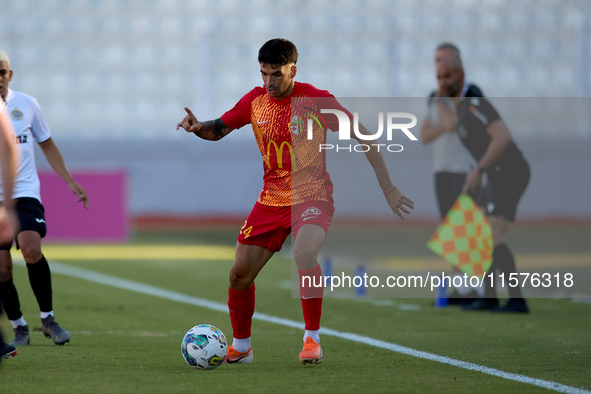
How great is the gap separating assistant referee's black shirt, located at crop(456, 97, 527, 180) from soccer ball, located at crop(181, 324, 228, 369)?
12.2 ft

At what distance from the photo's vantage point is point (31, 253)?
196 inches

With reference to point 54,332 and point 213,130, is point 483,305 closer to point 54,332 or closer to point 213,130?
point 213,130

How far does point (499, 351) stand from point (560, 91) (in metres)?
15.1

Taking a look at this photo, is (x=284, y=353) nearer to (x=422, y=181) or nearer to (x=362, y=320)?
(x=362, y=320)

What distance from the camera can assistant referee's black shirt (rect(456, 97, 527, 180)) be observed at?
23.3 ft

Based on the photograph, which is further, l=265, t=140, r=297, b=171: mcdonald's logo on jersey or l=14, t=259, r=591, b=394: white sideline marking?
l=265, t=140, r=297, b=171: mcdonald's logo on jersey

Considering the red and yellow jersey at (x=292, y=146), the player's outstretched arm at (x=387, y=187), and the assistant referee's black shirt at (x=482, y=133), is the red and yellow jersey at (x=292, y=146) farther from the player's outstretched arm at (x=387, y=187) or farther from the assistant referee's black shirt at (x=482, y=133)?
the assistant referee's black shirt at (x=482, y=133)

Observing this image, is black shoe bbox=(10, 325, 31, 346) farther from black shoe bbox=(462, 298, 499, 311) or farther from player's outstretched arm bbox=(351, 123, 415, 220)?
black shoe bbox=(462, 298, 499, 311)

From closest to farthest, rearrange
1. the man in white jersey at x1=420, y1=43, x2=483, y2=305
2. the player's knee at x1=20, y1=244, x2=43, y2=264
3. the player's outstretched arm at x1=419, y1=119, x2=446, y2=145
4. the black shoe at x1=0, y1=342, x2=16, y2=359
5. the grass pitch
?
the grass pitch, the black shoe at x1=0, y1=342, x2=16, y2=359, the player's knee at x1=20, y1=244, x2=43, y2=264, the man in white jersey at x1=420, y1=43, x2=483, y2=305, the player's outstretched arm at x1=419, y1=119, x2=446, y2=145

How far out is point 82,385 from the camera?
3691mm

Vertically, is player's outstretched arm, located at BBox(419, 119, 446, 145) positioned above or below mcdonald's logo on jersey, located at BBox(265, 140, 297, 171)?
above

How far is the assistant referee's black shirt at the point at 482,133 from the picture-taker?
7.11 m

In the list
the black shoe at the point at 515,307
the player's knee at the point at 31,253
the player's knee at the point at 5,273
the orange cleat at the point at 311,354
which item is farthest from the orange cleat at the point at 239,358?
the black shoe at the point at 515,307

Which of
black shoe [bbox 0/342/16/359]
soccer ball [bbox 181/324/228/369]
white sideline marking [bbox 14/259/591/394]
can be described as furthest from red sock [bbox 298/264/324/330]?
black shoe [bbox 0/342/16/359]
